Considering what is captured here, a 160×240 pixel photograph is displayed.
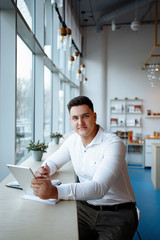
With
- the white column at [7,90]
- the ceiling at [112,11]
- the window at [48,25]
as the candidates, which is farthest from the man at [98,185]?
the ceiling at [112,11]

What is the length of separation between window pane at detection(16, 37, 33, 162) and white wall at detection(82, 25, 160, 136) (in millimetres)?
4355

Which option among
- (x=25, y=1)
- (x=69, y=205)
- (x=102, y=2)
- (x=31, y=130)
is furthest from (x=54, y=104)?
(x=69, y=205)

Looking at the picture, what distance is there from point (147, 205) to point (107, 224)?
236 cm

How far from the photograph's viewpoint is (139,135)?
7219mm

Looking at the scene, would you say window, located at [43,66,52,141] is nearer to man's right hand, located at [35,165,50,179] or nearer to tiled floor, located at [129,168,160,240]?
tiled floor, located at [129,168,160,240]

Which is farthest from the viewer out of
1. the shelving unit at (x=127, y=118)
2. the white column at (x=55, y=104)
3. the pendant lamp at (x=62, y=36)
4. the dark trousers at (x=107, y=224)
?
the shelving unit at (x=127, y=118)

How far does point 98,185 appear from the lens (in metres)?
1.30

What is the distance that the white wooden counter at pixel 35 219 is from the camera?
3.28ft

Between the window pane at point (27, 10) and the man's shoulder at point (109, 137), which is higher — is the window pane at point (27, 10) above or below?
above

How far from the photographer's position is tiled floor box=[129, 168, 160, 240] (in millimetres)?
2684

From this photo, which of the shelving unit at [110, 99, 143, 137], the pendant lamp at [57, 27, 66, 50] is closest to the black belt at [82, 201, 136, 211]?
the pendant lamp at [57, 27, 66, 50]

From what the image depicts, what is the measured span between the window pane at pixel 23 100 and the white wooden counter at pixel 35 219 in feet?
5.15

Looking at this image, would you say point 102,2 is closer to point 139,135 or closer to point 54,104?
point 54,104

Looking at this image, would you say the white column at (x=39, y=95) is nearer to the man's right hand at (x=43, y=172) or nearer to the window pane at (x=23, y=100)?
the window pane at (x=23, y=100)
